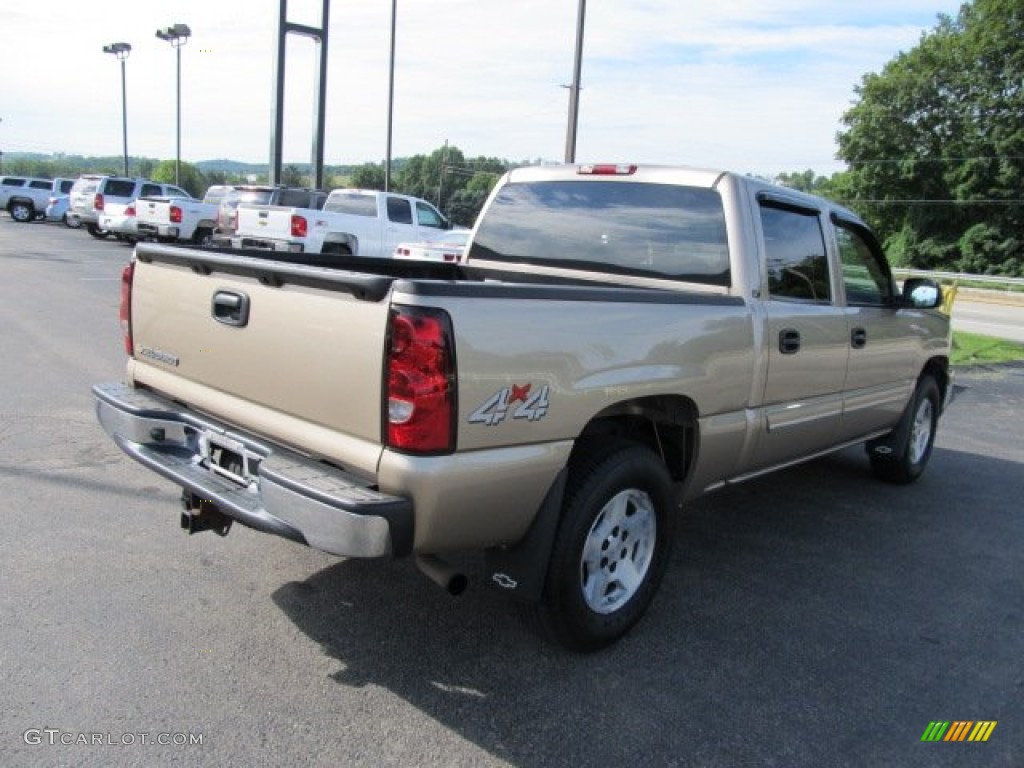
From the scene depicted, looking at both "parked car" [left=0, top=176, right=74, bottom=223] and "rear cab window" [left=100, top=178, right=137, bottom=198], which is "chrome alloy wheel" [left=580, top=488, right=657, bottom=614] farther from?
"parked car" [left=0, top=176, right=74, bottom=223]

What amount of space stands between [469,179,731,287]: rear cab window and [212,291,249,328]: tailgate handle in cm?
196

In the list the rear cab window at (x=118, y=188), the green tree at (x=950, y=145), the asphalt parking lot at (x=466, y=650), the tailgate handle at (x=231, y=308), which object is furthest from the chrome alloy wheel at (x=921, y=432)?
the green tree at (x=950, y=145)

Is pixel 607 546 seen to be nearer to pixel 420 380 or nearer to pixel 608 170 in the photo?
pixel 420 380

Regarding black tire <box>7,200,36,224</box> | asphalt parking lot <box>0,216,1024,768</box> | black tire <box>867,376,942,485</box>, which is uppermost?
black tire <box>7,200,36,224</box>

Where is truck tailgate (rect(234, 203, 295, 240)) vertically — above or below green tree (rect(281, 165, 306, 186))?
below

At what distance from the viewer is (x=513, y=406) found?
9.55ft

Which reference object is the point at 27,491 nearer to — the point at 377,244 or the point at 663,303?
the point at 663,303

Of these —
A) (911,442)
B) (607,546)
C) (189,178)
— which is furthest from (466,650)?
(189,178)

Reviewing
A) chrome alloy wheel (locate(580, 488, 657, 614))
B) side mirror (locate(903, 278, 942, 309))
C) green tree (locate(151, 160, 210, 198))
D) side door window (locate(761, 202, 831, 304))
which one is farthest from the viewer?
green tree (locate(151, 160, 210, 198))

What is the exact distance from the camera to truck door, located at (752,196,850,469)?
14.1 feet

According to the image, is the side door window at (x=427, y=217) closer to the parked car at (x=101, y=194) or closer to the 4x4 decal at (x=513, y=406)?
the parked car at (x=101, y=194)

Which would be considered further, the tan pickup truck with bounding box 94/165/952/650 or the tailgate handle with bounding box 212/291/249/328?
the tailgate handle with bounding box 212/291/249/328

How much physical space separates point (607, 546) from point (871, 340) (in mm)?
2662

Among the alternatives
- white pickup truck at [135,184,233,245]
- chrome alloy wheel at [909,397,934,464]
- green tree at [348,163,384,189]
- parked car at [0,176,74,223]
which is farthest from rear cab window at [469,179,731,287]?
green tree at [348,163,384,189]
